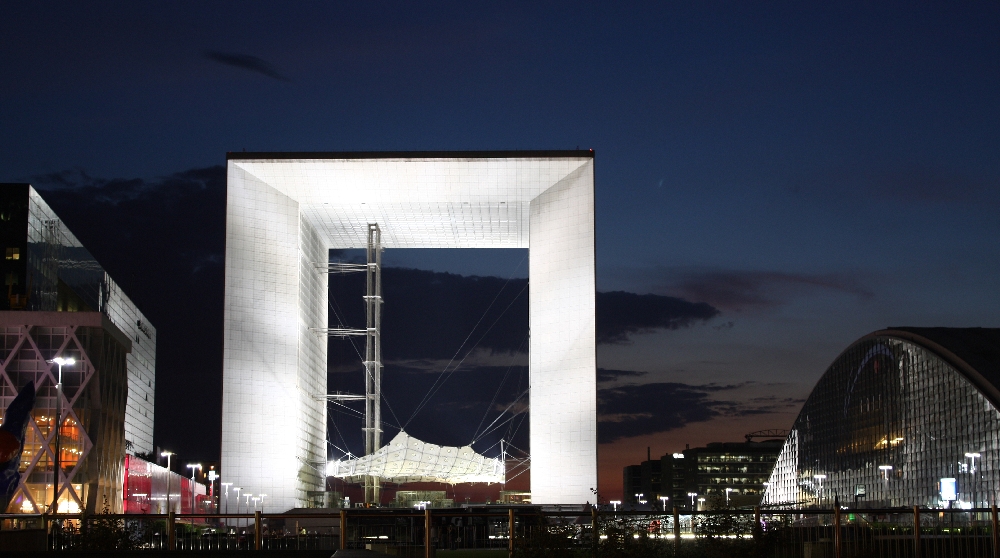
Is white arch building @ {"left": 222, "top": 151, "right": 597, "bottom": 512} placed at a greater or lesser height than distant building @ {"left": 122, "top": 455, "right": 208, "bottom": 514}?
greater

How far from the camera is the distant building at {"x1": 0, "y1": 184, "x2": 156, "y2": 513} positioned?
59.6 m

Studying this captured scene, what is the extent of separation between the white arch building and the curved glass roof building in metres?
23.6

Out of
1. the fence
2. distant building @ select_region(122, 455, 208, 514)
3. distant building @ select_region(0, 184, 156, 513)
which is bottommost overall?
distant building @ select_region(122, 455, 208, 514)

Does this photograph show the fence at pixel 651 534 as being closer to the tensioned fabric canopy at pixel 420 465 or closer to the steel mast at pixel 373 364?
the tensioned fabric canopy at pixel 420 465

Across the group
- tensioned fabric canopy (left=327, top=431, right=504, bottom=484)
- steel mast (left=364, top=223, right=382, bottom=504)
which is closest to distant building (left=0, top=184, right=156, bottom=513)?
tensioned fabric canopy (left=327, top=431, right=504, bottom=484)

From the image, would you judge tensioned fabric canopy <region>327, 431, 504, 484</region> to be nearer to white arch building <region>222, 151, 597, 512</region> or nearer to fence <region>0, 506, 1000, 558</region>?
white arch building <region>222, 151, 597, 512</region>

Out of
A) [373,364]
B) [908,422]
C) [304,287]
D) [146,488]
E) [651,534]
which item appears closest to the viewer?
[651,534]

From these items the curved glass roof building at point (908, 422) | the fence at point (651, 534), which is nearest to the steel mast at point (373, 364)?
the curved glass roof building at point (908, 422)

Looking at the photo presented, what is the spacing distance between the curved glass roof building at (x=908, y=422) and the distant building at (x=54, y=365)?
44.7 metres

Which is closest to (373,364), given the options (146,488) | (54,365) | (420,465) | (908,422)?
(420,465)

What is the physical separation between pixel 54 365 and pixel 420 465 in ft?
67.6

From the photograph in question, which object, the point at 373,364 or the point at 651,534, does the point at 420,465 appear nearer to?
the point at 373,364

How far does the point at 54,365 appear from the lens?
199ft

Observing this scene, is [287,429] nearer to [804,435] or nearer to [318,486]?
[318,486]
